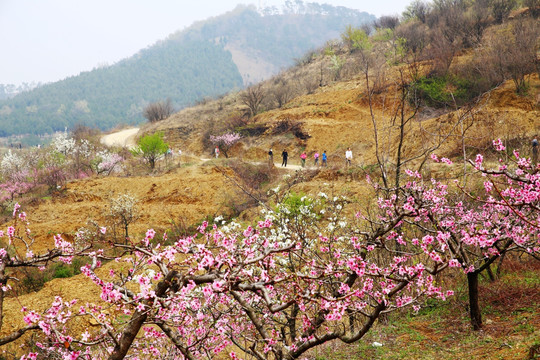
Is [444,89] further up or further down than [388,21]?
further down

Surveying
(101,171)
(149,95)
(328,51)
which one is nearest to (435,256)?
(101,171)

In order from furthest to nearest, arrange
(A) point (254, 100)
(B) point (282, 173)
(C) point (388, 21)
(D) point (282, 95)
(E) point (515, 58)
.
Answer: (C) point (388, 21) → (A) point (254, 100) → (D) point (282, 95) → (B) point (282, 173) → (E) point (515, 58)

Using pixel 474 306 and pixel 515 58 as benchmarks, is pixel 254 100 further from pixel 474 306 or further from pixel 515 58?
pixel 474 306

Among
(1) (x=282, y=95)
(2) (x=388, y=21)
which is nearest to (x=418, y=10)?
(2) (x=388, y=21)

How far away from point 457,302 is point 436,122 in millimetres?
17589

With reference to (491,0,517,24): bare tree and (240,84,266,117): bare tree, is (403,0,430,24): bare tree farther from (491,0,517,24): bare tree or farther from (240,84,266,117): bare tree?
(240,84,266,117): bare tree

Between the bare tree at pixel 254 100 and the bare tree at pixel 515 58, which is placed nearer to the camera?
the bare tree at pixel 515 58

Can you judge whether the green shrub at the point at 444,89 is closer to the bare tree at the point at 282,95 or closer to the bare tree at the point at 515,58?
the bare tree at the point at 515,58

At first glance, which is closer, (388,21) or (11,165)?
(11,165)

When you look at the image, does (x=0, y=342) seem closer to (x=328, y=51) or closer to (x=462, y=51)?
(x=462, y=51)

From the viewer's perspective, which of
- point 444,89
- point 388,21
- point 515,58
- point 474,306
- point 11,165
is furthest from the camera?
point 388,21

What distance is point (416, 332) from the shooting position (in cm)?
627

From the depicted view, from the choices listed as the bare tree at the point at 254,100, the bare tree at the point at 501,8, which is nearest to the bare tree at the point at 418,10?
the bare tree at the point at 501,8

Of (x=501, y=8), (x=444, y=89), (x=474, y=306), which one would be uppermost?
(x=501, y=8)
